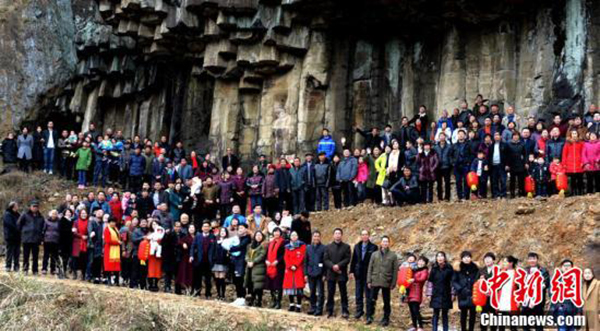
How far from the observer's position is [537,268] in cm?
1725

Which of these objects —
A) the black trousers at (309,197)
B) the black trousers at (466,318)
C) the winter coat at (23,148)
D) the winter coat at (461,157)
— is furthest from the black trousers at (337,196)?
the winter coat at (23,148)

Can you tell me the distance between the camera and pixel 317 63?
106ft

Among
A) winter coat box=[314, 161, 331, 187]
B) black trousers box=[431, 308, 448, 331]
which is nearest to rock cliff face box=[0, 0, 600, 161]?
winter coat box=[314, 161, 331, 187]

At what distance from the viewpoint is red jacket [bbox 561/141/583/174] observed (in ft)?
73.4

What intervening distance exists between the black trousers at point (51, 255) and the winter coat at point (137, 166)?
6.36 meters

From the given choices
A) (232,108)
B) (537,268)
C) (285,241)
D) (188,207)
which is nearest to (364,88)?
(232,108)

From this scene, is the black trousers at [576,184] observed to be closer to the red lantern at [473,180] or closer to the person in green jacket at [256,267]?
the red lantern at [473,180]

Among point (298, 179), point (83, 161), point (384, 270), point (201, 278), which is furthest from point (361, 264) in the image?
point (83, 161)

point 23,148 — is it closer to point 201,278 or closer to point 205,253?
point 201,278

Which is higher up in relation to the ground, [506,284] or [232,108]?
[232,108]

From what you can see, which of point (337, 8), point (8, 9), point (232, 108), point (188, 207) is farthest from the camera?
point (8, 9)

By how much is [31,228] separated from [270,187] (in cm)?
628

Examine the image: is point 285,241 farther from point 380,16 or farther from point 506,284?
point 380,16

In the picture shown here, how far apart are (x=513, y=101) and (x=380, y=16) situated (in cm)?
498
